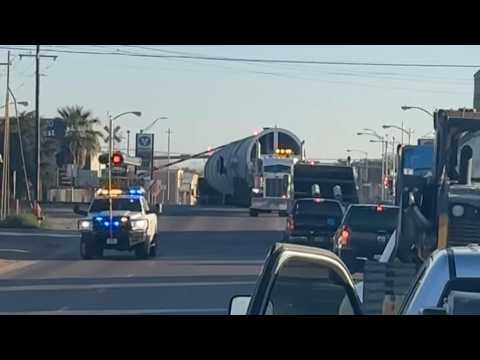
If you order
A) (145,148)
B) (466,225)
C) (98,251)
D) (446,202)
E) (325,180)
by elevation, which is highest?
(145,148)

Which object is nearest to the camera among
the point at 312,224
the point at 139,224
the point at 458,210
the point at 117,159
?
the point at 458,210

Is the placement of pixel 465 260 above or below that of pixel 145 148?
below

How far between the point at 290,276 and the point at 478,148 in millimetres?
10038

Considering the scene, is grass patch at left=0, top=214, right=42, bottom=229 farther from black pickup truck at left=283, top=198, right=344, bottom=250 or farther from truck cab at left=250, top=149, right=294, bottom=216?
black pickup truck at left=283, top=198, right=344, bottom=250

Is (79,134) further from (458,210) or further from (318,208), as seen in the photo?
(458,210)

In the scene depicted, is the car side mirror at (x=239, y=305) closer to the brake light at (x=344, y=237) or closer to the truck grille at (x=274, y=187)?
the brake light at (x=344, y=237)

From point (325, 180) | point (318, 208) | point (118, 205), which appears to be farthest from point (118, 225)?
point (325, 180)

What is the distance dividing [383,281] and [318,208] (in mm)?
21217

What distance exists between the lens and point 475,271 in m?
6.75

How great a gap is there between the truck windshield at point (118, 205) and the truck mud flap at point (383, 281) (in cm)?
1898

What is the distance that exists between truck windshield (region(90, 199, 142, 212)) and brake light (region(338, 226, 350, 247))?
27.7 ft

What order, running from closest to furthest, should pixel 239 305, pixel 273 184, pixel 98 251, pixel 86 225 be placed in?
pixel 239 305, pixel 86 225, pixel 98 251, pixel 273 184

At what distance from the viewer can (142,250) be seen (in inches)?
1299
